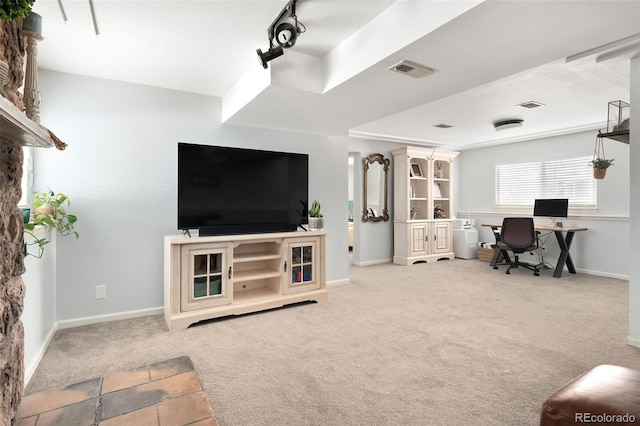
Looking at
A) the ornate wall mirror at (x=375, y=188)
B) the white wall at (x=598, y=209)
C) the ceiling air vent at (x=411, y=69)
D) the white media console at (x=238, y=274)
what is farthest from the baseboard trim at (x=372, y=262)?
the ceiling air vent at (x=411, y=69)

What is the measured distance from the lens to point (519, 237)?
5.12m

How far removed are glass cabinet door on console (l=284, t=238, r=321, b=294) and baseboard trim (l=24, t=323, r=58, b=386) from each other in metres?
1.93

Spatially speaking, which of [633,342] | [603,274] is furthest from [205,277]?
[603,274]

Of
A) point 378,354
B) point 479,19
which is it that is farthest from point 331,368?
point 479,19

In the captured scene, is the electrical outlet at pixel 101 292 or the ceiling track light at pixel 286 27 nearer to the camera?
the ceiling track light at pixel 286 27

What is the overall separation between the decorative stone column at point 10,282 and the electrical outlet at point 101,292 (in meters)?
1.76

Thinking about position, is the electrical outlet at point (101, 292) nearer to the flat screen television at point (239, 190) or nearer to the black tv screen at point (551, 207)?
the flat screen television at point (239, 190)

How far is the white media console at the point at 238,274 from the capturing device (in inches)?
113

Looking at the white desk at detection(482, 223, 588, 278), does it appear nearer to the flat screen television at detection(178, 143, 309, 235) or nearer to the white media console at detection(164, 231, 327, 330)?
the white media console at detection(164, 231, 327, 330)

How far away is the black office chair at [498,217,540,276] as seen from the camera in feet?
16.5

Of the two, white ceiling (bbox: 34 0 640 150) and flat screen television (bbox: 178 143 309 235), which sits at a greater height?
white ceiling (bbox: 34 0 640 150)

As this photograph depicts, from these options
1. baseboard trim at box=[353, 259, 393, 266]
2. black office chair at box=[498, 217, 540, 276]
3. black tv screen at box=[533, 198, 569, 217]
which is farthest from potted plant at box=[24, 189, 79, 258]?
black tv screen at box=[533, 198, 569, 217]

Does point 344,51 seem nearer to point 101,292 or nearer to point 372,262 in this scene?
point 101,292

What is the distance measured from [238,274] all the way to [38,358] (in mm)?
1581
